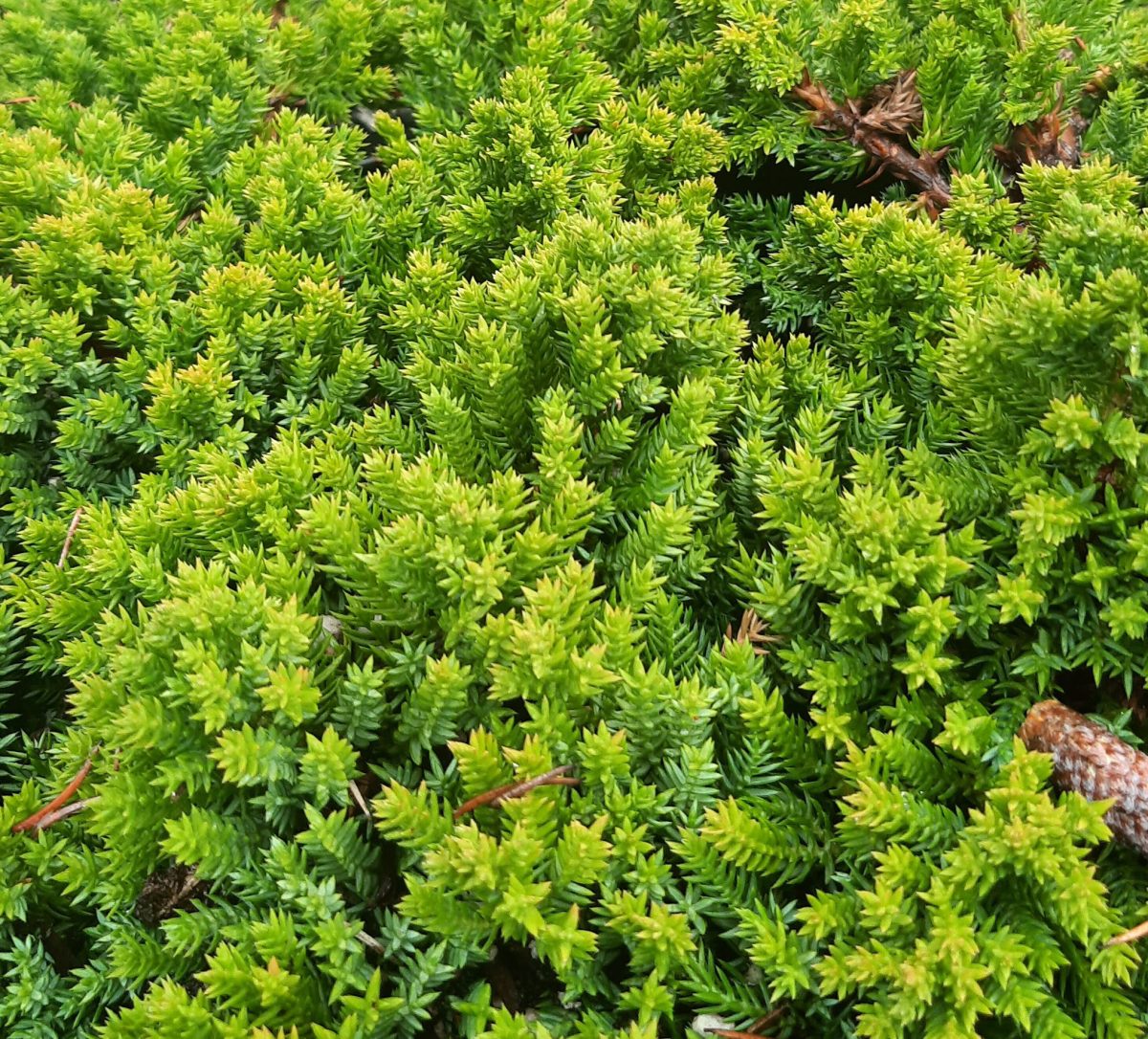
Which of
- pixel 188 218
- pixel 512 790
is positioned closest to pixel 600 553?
pixel 512 790

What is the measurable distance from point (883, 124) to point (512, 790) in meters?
1.97

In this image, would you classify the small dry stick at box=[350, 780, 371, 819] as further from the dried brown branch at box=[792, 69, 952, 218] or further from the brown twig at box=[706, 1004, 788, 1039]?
the dried brown branch at box=[792, 69, 952, 218]

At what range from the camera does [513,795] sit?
1.38 metres

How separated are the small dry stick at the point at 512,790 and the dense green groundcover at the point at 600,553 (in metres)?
0.01

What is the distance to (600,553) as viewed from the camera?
1717 mm

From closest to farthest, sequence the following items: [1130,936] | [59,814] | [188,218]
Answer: [1130,936] < [59,814] < [188,218]

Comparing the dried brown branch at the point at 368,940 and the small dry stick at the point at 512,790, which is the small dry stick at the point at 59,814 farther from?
the small dry stick at the point at 512,790

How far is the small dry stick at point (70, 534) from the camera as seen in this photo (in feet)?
6.37

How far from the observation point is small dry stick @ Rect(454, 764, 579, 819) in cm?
138

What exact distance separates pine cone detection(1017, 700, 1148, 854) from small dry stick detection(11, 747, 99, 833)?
5.55ft

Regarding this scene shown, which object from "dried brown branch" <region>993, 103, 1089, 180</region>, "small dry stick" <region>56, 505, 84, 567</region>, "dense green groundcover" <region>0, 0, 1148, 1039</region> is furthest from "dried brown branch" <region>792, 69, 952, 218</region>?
"small dry stick" <region>56, 505, 84, 567</region>

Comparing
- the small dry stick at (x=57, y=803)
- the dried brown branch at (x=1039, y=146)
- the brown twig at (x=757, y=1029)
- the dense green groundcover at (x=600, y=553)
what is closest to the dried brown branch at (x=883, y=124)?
the dense green groundcover at (x=600, y=553)

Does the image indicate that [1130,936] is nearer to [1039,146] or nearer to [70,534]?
[1039,146]

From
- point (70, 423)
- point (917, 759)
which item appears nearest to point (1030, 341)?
point (917, 759)
